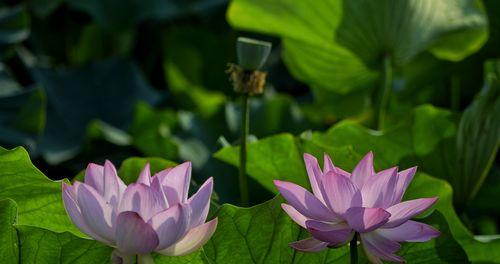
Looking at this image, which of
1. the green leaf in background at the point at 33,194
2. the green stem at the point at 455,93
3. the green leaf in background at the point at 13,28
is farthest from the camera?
the green leaf in background at the point at 13,28

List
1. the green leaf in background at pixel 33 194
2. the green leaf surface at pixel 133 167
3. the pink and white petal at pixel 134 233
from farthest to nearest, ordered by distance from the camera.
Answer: the green leaf surface at pixel 133 167 < the green leaf in background at pixel 33 194 < the pink and white petal at pixel 134 233

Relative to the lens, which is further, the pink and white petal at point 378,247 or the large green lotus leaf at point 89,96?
the large green lotus leaf at point 89,96

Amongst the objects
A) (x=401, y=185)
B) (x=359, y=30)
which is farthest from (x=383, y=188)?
(x=359, y=30)

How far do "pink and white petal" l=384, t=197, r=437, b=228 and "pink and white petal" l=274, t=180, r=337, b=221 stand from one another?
0.13 ft

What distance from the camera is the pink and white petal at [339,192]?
73cm

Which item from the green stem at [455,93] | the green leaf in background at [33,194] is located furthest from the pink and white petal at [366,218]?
the green stem at [455,93]

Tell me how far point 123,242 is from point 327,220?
0.15 meters

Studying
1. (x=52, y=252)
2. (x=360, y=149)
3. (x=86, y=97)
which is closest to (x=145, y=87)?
(x=86, y=97)

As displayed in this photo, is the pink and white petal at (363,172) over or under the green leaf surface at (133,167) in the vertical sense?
over

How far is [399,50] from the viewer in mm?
1514

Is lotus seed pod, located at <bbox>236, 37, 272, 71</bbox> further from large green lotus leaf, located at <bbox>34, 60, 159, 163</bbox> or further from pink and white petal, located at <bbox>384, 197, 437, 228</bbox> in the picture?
large green lotus leaf, located at <bbox>34, 60, 159, 163</bbox>

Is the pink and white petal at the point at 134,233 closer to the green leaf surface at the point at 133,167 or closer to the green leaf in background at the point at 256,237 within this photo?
the green leaf in background at the point at 256,237

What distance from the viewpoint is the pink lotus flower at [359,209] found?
729 mm

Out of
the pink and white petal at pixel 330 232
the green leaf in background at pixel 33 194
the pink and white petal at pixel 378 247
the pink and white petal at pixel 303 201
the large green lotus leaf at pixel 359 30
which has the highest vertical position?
the pink and white petal at pixel 303 201
